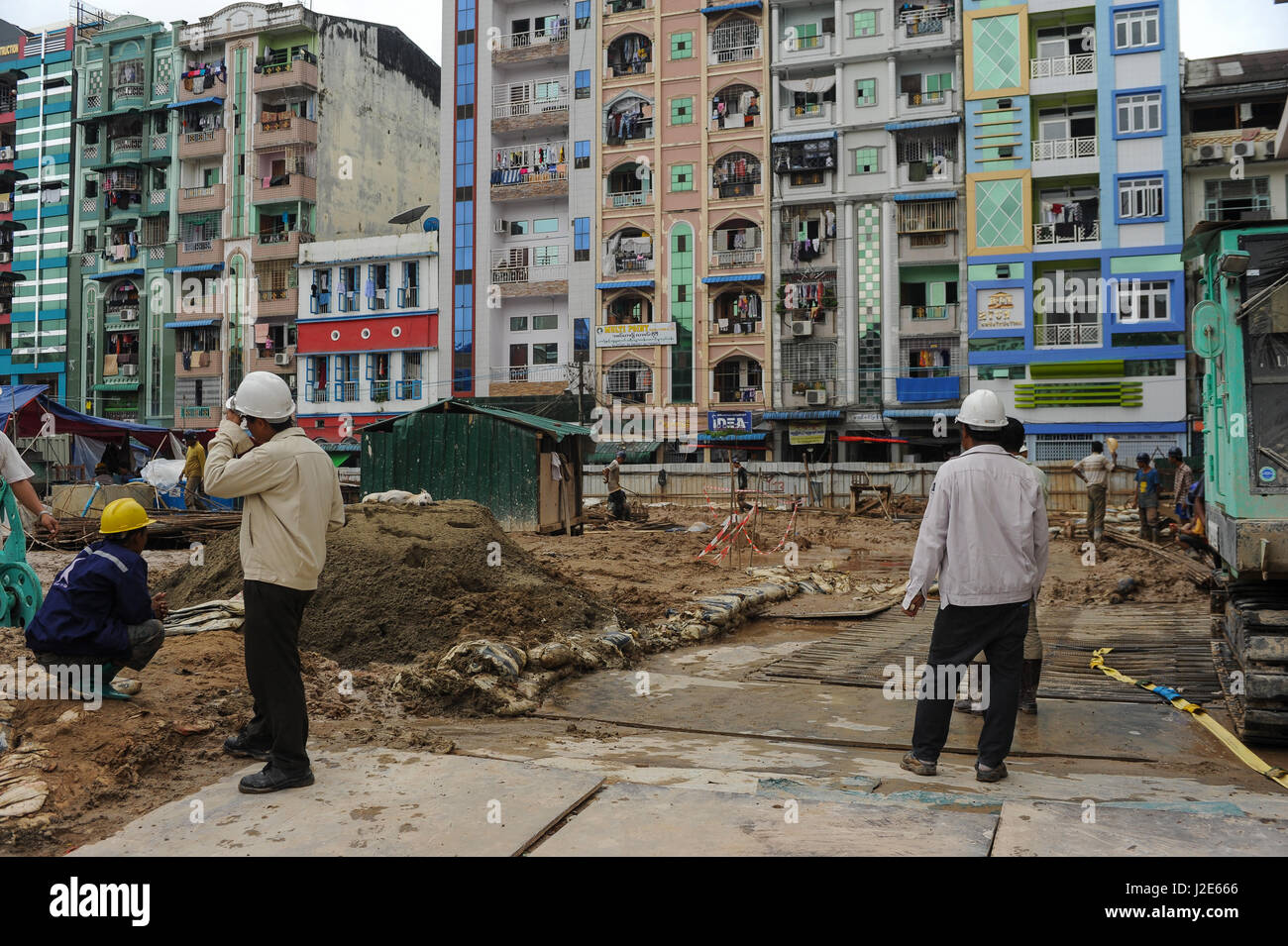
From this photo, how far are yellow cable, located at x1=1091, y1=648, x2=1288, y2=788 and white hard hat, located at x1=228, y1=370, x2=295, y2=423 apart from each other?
17.4 feet

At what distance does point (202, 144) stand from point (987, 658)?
5121cm

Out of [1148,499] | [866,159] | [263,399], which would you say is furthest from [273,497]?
[866,159]

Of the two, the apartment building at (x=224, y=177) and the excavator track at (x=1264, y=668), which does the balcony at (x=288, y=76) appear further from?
the excavator track at (x=1264, y=668)

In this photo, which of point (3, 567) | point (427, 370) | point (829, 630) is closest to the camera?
point (3, 567)

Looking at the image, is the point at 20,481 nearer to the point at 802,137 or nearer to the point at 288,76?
the point at 802,137

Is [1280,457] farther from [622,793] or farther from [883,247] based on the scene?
[883,247]

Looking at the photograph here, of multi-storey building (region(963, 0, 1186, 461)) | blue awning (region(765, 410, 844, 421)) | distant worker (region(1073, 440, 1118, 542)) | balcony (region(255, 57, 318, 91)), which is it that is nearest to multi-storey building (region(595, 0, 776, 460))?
blue awning (region(765, 410, 844, 421))

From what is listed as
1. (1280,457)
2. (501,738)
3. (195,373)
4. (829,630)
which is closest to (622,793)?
(501,738)

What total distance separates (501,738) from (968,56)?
38334 millimetres

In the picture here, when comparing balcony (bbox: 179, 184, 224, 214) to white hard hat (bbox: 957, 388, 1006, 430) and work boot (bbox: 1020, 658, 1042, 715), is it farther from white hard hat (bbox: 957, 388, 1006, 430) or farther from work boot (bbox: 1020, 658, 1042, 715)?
white hard hat (bbox: 957, 388, 1006, 430)

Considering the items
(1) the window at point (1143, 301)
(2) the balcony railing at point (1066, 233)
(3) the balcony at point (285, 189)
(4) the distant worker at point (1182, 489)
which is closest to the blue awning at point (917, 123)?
(2) the balcony railing at point (1066, 233)

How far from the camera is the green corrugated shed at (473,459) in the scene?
22.0 metres

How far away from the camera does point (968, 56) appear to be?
37562 millimetres

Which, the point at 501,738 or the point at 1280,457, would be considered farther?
the point at 501,738
